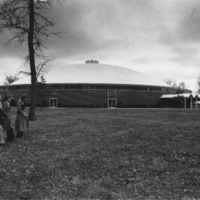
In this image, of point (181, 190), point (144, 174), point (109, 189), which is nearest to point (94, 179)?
point (109, 189)

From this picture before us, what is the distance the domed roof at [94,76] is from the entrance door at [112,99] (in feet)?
6.72

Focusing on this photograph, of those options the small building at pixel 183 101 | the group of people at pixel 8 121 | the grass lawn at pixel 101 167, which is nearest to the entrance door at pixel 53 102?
the small building at pixel 183 101

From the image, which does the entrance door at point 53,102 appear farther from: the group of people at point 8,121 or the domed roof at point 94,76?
the group of people at point 8,121

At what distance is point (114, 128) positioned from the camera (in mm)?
14625

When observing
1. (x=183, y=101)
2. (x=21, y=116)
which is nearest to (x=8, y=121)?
(x=21, y=116)

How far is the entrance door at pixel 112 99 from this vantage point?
5881 centimetres

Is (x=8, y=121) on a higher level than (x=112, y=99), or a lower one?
lower

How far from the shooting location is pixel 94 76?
61.1 metres

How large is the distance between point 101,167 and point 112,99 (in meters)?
51.1

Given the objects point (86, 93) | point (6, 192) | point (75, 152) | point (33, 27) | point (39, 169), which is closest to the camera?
point (6, 192)

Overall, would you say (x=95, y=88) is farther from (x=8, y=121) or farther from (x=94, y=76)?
(x=8, y=121)

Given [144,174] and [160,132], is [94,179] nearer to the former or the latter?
[144,174]

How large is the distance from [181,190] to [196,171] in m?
Answer: 1.54

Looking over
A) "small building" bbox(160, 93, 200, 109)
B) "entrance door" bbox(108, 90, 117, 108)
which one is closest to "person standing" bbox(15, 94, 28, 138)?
"entrance door" bbox(108, 90, 117, 108)
